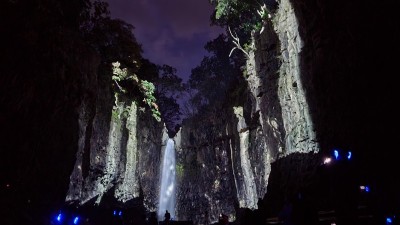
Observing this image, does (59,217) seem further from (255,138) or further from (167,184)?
(167,184)

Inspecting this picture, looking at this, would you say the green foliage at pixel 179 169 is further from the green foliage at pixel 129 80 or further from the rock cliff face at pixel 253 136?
the green foliage at pixel 129 80

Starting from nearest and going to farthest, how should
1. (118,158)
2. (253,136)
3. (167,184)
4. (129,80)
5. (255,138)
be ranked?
(118,158) < (129,80) < (255,138) < (253,136) < (167,184)

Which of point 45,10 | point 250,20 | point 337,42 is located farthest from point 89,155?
point 250,20

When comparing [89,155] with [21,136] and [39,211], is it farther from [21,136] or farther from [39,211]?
[21,136]

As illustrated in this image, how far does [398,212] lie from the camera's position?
6.91 m

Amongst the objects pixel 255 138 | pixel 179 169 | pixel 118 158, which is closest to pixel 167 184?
pixel 179 169

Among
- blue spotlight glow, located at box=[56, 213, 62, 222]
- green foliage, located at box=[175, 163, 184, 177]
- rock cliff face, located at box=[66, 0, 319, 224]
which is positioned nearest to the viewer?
blue spotlight glow, located at box=[56, 213, 62, 222]

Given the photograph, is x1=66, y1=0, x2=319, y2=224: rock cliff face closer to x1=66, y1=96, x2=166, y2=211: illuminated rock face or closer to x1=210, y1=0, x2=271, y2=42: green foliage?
x1=66, y1=96, x2=166, y2=211: illuminated rock face

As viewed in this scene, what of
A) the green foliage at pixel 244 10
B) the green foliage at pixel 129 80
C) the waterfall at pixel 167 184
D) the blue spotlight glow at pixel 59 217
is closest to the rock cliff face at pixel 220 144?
the waterfall at pixel 167 184

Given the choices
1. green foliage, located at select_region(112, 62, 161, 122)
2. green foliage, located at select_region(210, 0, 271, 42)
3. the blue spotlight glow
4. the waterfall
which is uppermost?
green foliage, located at select_region(210, 0, 271, 42)

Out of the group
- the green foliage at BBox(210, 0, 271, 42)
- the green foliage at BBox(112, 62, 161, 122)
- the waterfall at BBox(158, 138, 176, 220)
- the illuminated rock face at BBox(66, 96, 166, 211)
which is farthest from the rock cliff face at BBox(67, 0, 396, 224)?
the green foliage at BBox(210, 0, 271, 42)

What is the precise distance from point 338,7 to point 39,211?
46.5ft

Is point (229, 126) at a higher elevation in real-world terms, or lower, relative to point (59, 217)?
higher

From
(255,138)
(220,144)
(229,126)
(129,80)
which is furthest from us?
(220,144)
